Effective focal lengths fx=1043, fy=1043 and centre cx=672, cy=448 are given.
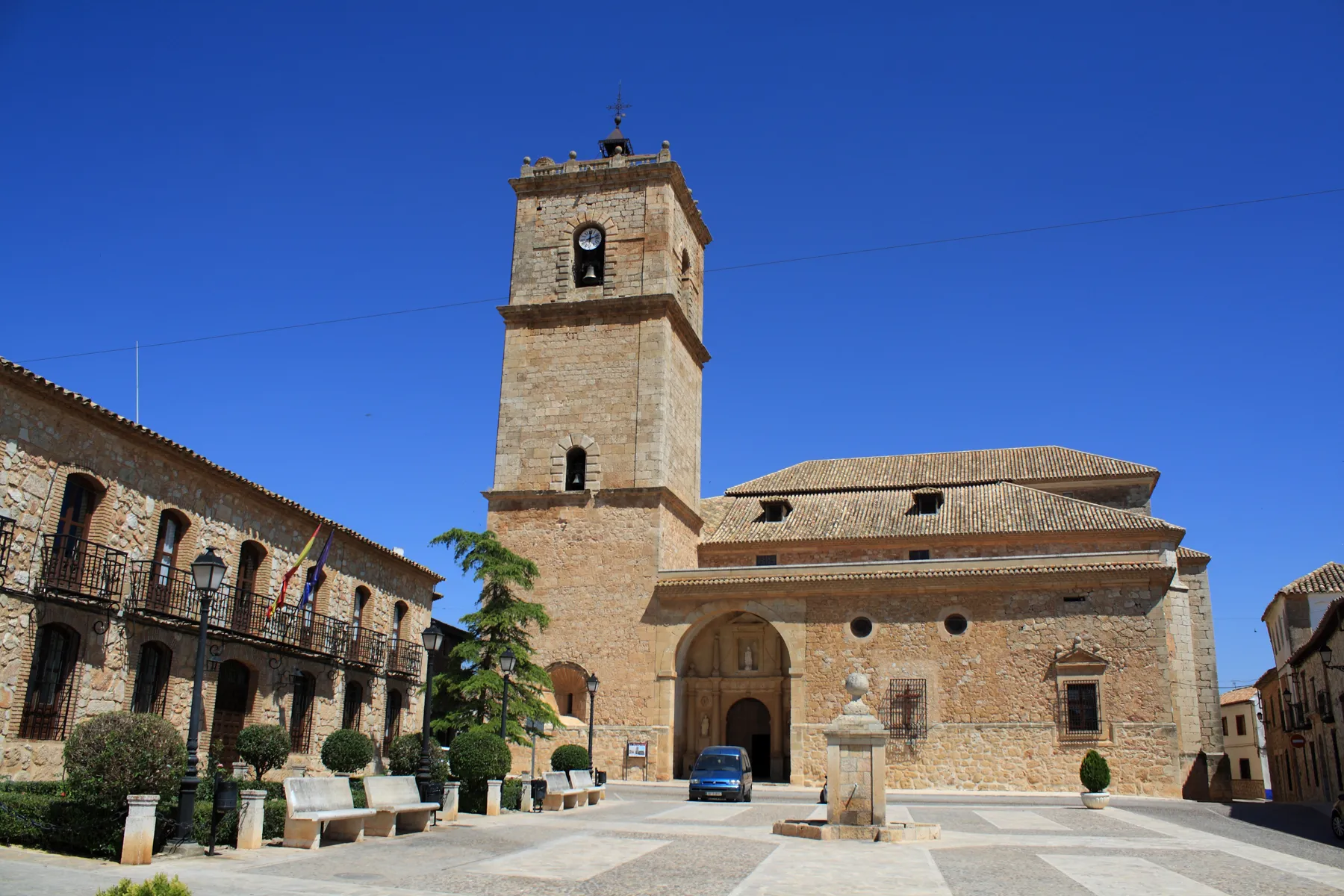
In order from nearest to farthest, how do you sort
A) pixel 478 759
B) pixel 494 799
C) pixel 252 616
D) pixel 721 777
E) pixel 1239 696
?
pixel 494 799
pixel 478 759
pixel 252 616
pixel 721 777
pixel 1239 696

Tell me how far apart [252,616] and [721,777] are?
10.2 m

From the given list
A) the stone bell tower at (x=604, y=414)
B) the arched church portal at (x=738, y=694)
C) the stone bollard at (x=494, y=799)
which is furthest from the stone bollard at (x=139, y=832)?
the arched church portal at (x=738, y=694)

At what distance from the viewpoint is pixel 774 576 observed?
30797mm

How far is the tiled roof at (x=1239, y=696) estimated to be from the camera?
54094 millimetres

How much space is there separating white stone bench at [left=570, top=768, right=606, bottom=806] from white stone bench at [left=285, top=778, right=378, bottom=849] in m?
7.22

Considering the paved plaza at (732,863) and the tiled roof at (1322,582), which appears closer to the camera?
the paved plaza at (732,863)

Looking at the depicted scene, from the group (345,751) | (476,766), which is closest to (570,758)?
(345,751)

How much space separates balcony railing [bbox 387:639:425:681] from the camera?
85.0 feet

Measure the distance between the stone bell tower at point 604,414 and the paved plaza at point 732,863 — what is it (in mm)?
12557

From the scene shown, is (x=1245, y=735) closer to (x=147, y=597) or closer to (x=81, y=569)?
(x=147, y=597)

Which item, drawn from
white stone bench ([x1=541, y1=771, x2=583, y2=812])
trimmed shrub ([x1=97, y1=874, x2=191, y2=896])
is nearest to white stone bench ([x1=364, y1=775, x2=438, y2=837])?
white stone bench ([x1=541, y1=771, x2=583, y2=812])

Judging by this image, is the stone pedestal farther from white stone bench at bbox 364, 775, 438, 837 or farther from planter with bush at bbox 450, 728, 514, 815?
planter with bush at bbox 450, 728, 514, 815

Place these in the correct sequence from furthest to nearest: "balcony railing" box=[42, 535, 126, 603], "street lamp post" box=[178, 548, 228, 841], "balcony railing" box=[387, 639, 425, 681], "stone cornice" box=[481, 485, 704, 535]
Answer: "stone cornice" box=[481, 485, 704, 535] → "balcony railing" box=[387, 639, 425, 681] → "balcony railing" box=[42, 535, 126, 603] → "street lamp post" box=[178, 548, 228, 841]

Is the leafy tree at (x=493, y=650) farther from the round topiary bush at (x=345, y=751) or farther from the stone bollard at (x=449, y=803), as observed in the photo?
the stone bollard at (x=449, y=803)
